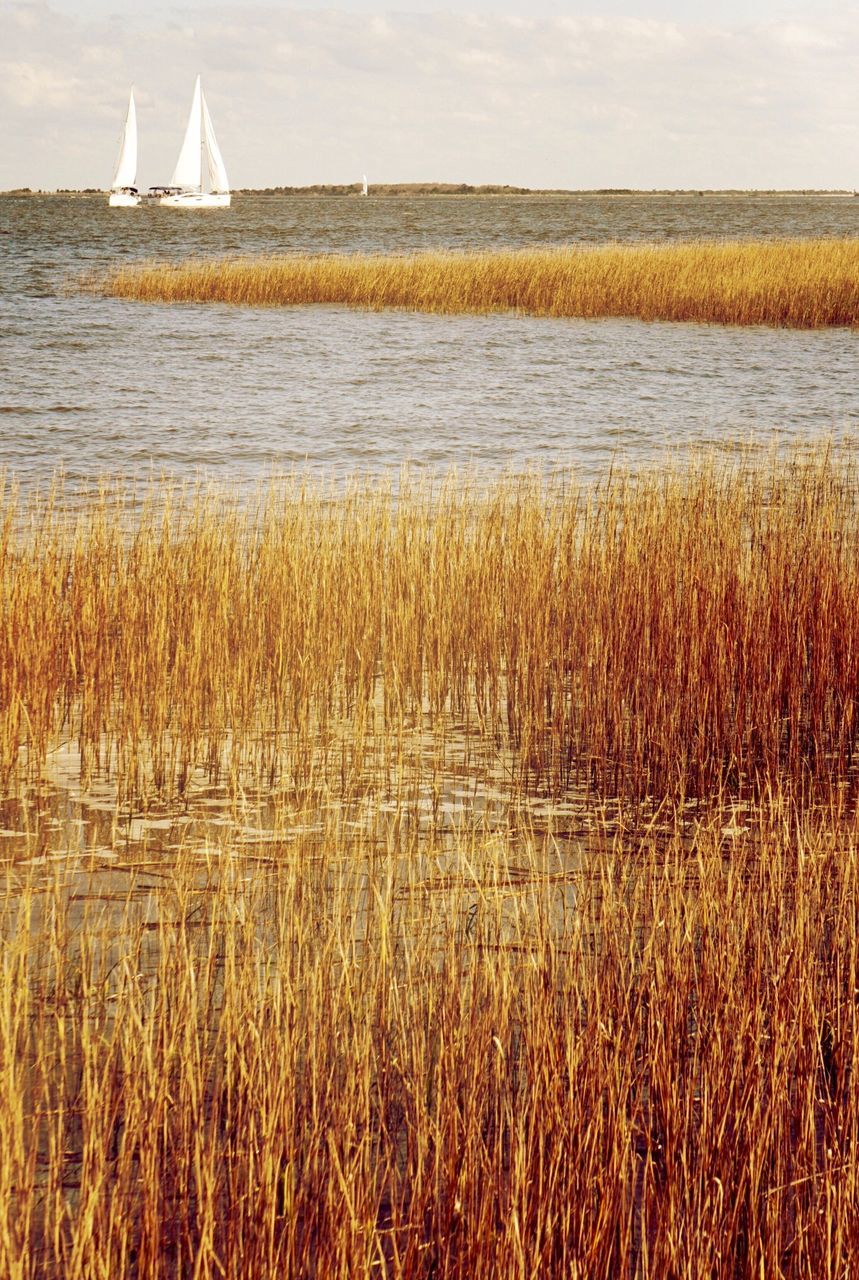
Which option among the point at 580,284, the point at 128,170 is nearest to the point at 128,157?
the point at 128,170

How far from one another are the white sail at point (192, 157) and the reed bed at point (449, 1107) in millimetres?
59310

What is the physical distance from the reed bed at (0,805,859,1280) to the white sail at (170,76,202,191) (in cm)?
5931

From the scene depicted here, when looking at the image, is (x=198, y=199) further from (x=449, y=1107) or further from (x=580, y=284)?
(x=449, y=1107)

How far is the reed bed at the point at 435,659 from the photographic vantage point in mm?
4246

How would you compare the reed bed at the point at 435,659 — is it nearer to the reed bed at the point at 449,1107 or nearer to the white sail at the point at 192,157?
the reed bed at the point at 449,1107

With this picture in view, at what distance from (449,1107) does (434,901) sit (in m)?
1.00

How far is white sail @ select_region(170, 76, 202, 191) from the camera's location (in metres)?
58.3

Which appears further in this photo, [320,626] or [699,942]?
[320,626]

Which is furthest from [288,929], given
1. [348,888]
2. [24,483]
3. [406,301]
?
[406,301]

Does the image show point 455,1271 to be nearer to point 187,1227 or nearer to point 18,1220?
point 187,1227

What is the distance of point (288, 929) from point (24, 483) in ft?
25.6

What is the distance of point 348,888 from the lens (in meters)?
3.21

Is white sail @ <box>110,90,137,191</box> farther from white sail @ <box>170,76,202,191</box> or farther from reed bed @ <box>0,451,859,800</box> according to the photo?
reed bed @ <box>0,451,859,800</box>

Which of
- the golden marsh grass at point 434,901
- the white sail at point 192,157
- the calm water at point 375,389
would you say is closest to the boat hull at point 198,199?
the white sail at point 192,157
